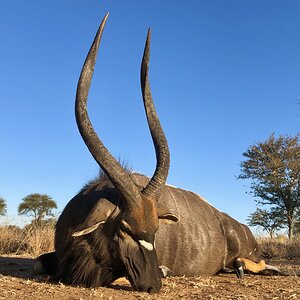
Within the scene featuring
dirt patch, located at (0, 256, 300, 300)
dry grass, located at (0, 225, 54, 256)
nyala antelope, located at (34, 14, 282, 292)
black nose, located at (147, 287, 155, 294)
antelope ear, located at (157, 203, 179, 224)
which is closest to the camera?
dirt patch, located at (0, 256, 300, 300)

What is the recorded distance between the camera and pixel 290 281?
4879 mm

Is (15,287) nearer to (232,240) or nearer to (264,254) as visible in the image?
(232,240)

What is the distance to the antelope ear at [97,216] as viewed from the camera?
3.88 metres

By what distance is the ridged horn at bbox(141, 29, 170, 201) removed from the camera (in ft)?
14.1

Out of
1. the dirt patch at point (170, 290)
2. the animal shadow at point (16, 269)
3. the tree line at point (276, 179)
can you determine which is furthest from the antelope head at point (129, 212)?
the tree line at point (276, 179)

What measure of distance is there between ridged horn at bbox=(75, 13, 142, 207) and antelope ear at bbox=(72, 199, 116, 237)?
0.20 meters

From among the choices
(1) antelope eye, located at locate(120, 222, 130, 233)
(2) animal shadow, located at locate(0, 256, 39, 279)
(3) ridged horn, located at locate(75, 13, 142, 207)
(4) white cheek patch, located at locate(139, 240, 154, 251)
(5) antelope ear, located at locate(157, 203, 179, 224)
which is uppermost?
(3) ridged horn, located at locate(75, 13, 142, 207)

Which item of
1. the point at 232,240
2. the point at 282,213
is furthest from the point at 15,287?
the point at 282,213

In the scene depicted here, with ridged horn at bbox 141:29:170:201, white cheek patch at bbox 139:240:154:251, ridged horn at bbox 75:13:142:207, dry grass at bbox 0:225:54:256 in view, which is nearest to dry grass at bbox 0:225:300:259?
dry grass at bbox 0:225:54:256

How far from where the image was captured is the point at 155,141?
4703mm

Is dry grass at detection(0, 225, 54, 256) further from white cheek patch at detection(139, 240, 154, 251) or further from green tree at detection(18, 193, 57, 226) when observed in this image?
green tree at detection(18, 193, 57, 226)

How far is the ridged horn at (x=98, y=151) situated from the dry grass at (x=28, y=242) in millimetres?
4874

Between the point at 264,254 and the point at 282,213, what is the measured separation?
520 inches

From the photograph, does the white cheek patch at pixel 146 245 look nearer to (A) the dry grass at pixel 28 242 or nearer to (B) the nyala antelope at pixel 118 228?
(B) the nyala antelope at pixel 118 228
